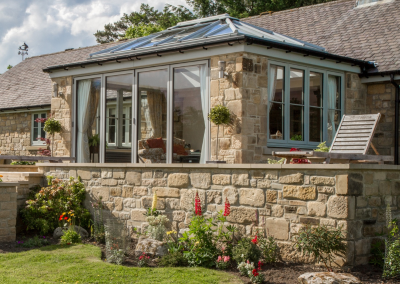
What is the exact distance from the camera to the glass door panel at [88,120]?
1223cm

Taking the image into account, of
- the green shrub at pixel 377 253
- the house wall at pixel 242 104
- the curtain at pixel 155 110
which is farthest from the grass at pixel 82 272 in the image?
the curtain at pixel 155 110

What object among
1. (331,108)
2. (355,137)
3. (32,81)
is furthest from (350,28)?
(32,81)

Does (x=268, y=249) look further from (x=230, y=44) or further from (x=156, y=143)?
(x=156, y=143)

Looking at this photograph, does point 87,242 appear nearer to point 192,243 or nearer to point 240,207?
point 192,243

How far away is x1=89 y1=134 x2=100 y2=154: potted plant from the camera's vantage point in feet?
40.0

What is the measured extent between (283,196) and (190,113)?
3786mm

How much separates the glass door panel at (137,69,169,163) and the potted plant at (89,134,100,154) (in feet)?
4.60

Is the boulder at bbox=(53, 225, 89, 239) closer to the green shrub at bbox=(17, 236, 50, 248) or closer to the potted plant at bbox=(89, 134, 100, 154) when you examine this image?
the green shrub at bbox=(17, 236, 50, 248)

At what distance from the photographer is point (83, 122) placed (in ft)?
41.1

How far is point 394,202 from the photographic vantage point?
24.9ft

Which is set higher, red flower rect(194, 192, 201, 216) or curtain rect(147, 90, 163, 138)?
curtain rect(147, 90, 163, 138)

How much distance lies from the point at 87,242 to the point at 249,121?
3881 millimetres

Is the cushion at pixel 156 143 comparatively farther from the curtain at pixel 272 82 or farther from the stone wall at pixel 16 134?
the stone wall at pixel 16 134

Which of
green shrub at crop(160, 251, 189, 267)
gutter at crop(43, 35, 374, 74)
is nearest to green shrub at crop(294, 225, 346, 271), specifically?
green shrub at crop(160, 251, 189, 267)
